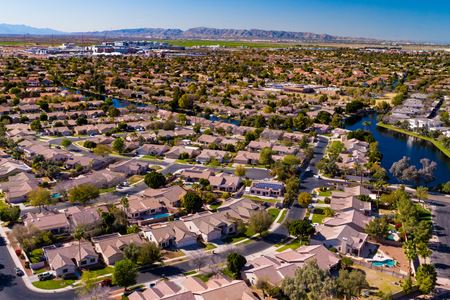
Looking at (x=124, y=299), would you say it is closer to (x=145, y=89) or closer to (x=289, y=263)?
(x=289, y=263)

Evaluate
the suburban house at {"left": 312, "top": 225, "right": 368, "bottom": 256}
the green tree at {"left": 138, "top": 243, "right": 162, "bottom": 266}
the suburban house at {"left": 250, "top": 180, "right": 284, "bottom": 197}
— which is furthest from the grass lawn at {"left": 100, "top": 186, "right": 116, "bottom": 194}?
the suburban house at {"left": 312, "top": 225, "right": 368, "bottom": 256}

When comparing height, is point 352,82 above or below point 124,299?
above

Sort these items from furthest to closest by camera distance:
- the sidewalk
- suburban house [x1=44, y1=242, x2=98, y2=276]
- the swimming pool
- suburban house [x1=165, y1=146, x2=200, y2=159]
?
suburban house [x1=165, y1=146, x2=200, y2=159]
the swimming pool
suburban house [x1=44, y1=242, x2=98, y2=276]
the sidewalk

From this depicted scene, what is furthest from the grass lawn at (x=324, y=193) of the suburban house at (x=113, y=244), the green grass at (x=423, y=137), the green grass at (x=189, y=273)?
the green grass at (x=423, y=137)

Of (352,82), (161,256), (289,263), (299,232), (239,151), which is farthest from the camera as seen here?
(352,82)

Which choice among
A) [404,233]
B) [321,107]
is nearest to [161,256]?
[404,233]

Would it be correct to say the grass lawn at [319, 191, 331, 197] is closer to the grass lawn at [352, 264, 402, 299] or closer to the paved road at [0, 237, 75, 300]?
the grass lawn at [352, 264, 402, 299]
